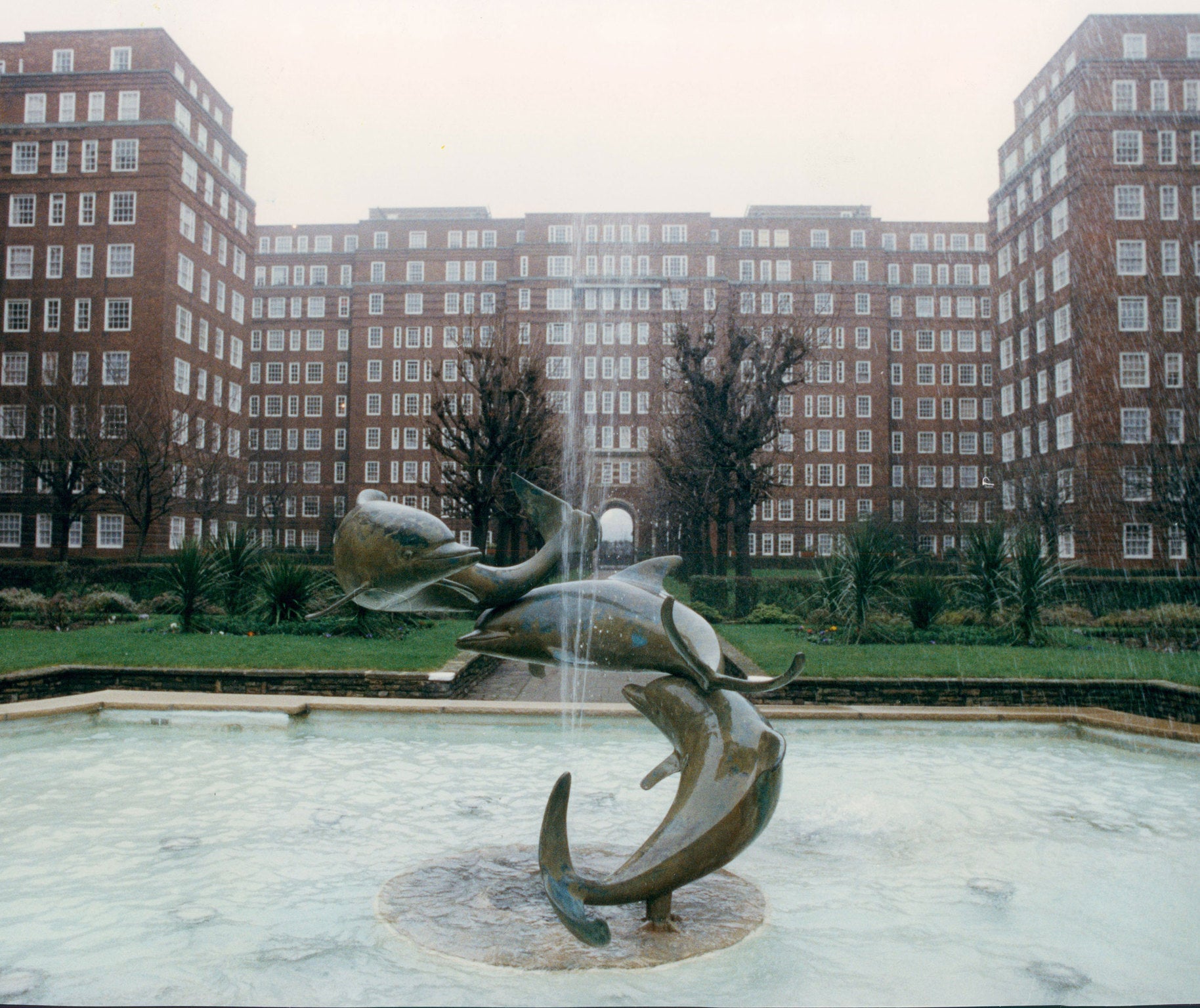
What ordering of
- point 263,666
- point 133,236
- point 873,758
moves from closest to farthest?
point 873,758
point 263,666
point 133,236

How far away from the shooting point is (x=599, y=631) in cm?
382

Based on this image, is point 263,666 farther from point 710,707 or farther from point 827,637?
point 827,637

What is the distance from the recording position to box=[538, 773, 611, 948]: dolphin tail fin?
10.5 ft

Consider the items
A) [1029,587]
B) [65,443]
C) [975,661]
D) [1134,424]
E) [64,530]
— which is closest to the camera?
[975,661]

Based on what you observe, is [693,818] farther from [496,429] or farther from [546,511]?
[496,429]

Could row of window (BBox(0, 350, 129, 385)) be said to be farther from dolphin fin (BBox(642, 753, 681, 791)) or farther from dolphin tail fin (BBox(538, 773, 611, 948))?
dolphin tail fin (BBox(538, 773, 611, 948))

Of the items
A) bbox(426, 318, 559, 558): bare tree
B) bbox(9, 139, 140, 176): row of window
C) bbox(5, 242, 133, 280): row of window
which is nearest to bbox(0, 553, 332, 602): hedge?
bbox(426, 318, 559, 558): bare tree

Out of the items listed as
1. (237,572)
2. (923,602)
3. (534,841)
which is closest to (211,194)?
(237,572)

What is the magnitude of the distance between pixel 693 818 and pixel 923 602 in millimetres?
13525

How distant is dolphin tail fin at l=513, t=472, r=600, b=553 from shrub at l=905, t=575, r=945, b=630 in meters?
13.1

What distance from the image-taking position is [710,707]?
3.77 metres

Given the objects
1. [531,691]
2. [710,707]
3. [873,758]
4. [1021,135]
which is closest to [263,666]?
[531,691]

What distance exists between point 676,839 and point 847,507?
6861 centimetres

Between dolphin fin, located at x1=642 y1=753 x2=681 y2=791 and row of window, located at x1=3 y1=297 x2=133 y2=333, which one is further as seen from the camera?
row of window, located at x1=3 y1=297 x2=133 y2=333
